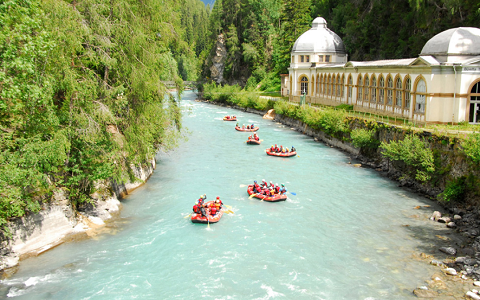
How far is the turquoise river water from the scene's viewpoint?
16750 millimetres

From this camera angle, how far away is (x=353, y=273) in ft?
59.1

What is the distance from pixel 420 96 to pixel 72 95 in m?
27.1

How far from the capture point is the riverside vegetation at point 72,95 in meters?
15.8

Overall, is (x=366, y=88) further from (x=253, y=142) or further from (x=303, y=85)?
(x=303, y=85)

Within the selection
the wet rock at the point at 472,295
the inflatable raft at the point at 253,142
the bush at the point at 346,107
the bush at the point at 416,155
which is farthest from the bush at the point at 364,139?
the wet rock at the point at 472,295

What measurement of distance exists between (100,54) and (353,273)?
15.9 m

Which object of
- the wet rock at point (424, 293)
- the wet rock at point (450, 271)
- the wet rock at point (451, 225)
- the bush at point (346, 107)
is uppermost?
the bush at point (346, 107)

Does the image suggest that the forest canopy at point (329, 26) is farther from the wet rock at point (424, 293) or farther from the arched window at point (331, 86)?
Answer: the wet rock at point (424, 293)

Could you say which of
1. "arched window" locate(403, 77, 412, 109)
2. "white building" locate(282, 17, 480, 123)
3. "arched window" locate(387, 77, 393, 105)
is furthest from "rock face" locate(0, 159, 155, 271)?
"arched window" locate(387, 77, 393, 105)

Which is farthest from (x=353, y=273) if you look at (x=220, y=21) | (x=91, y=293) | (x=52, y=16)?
(x=220, y=21)

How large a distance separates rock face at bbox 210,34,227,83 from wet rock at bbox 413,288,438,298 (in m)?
93.4

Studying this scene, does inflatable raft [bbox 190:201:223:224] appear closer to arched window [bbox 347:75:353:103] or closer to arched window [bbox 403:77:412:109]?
arched window [bbox 403:77:412:109]

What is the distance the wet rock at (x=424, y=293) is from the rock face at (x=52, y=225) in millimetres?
15370

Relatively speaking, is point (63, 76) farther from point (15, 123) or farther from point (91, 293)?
point (91, 293)
